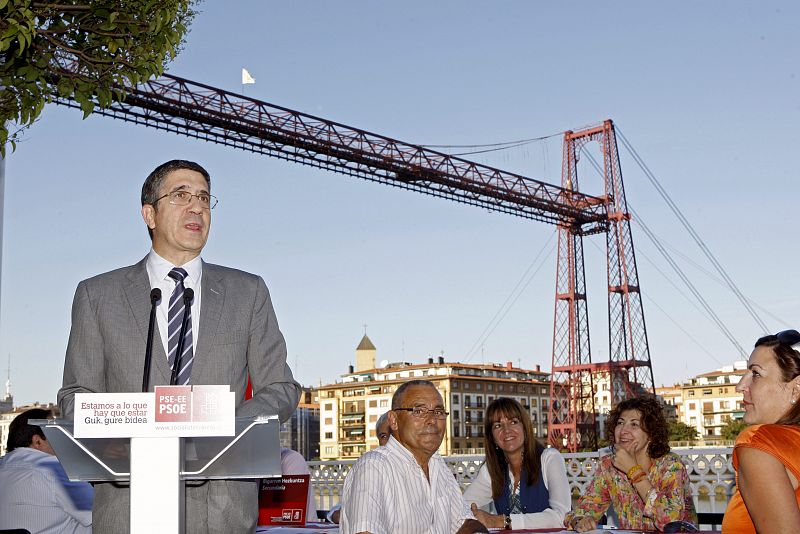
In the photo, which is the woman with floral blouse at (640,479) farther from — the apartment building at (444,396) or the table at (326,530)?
the apartment building at (444,396)

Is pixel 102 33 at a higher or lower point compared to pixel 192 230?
higher

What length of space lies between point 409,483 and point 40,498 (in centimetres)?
158

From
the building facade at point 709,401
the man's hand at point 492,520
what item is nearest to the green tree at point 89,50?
the man's hand at point 492,520

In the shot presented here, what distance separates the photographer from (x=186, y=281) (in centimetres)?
207

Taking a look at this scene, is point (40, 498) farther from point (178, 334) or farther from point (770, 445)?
point (770, 445)

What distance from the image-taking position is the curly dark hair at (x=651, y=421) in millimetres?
4031

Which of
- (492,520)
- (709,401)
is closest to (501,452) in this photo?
(492,520)

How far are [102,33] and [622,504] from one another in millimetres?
2788

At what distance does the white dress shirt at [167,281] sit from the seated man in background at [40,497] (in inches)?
65.1

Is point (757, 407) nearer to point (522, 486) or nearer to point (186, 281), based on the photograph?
point (186, 281)

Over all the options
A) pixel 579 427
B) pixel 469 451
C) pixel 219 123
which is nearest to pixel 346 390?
pixel 469 451

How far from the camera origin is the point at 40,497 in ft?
11.4

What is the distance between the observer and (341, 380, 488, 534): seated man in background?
8.56ft

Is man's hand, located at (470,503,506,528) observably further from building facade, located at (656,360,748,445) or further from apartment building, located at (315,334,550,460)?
building facade, located at (656,360,748,445)
